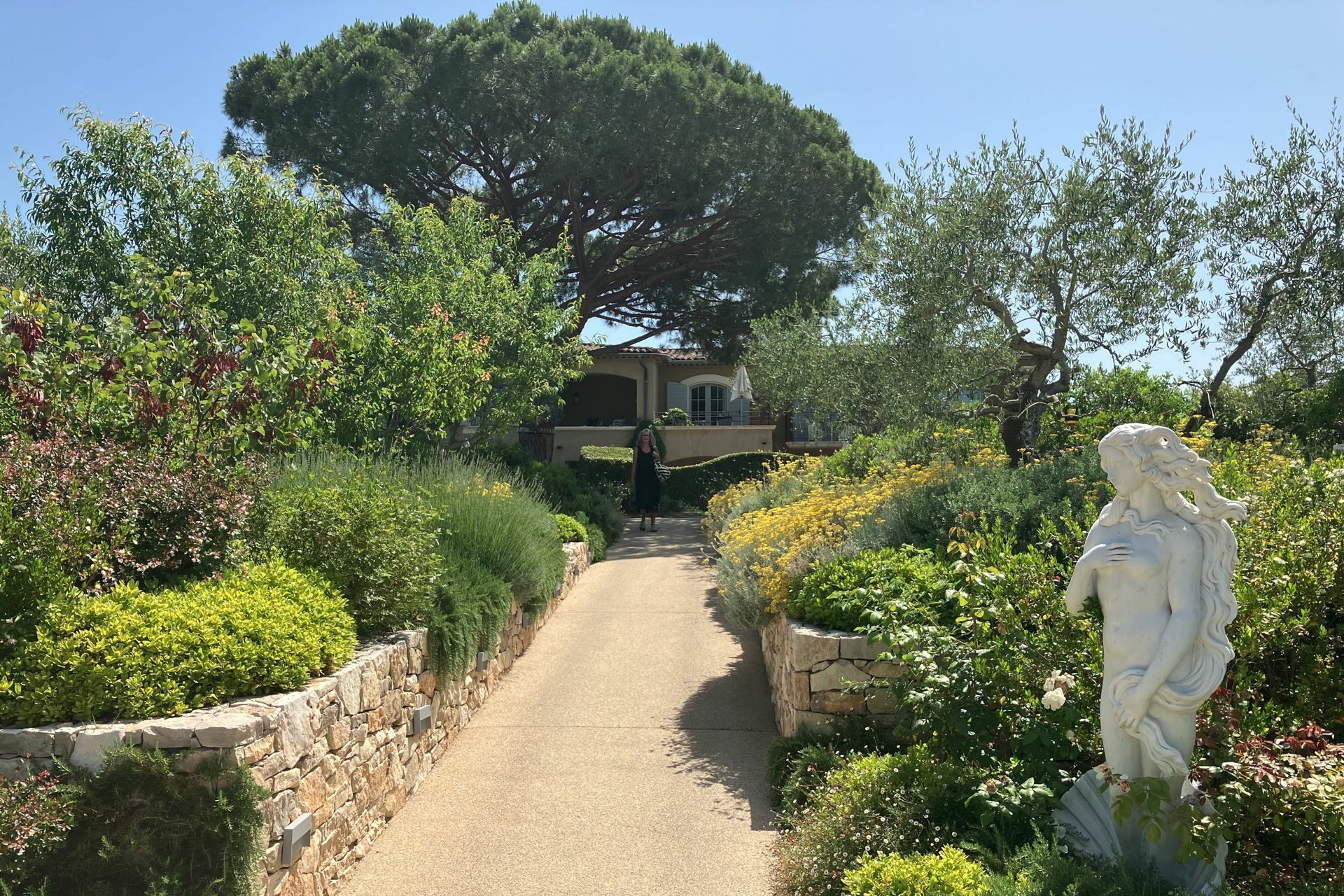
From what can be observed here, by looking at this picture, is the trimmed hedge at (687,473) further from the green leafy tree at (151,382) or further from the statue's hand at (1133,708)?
the statue's hand at (1133,708)

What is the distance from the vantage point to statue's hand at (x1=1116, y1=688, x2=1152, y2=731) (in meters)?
3.59

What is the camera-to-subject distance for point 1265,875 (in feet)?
12.1

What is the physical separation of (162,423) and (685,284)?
16.3 m

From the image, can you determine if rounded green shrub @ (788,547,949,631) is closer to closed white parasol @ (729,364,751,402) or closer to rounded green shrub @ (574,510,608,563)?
rounded green shrub @ (574,510,608,563)

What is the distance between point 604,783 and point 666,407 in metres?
23.6

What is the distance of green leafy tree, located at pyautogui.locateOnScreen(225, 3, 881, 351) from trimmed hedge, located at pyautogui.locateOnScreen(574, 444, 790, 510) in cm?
314

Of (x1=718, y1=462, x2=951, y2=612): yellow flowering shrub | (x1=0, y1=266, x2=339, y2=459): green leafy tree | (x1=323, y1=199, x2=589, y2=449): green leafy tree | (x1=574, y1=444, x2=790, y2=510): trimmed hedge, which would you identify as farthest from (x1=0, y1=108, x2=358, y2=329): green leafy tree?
(x1=574, y1=444, x2=790, y2=510): trimmed hedge

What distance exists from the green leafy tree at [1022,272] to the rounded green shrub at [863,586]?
311 centimetres

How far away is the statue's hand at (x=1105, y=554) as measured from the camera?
11.9ft

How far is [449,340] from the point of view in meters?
11.1

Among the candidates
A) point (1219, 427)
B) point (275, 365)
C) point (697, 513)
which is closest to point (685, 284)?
point (697, 513)

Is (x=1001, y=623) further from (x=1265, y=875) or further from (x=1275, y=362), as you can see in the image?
(x=1275, y=362)

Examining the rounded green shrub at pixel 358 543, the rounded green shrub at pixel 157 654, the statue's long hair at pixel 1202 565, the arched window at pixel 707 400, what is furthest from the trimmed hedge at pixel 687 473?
the statue's long hair at pixel 1202 565

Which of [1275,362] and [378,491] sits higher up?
[1275,362]
